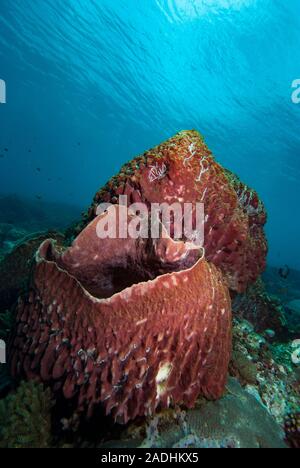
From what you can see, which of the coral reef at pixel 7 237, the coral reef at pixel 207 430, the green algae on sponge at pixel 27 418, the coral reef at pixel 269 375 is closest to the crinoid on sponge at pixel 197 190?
the coral reef at pixel 269 375

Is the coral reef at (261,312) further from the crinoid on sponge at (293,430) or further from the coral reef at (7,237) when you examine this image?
the coral reef at (7,237)

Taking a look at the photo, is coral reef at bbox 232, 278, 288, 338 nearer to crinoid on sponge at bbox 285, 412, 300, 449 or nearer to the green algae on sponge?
crinoid on sponge at bbox 285, 412, 300, 449

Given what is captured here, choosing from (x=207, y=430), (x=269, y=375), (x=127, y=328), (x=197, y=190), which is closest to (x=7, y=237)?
(x=197, y=190)

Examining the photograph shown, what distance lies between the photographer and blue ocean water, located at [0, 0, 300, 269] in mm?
21469

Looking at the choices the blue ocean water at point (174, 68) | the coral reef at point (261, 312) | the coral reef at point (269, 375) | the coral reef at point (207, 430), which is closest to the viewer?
the coral reef at point (207, 430)

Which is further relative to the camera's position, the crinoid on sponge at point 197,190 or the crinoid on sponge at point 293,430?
the crinoid on sponge at point 197,190

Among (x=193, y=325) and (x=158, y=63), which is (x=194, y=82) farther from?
(x=193, y=325)

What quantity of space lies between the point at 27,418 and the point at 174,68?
107 feet

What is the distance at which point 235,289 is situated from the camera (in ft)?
12.6

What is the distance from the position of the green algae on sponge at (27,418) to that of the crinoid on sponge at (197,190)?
1.97 metres

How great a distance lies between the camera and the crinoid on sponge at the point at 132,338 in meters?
1.97

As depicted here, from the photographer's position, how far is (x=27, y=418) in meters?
2.01

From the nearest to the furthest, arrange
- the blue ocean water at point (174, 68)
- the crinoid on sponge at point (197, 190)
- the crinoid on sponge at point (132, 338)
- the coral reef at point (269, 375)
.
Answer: the crinoid on sponge at point (132, 338), the coral reef at point (269, 375), the crinoid on sponge at point (197, 190), the blue ocean water at point (174, 68)

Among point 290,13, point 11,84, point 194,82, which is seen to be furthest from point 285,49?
point 11,84
